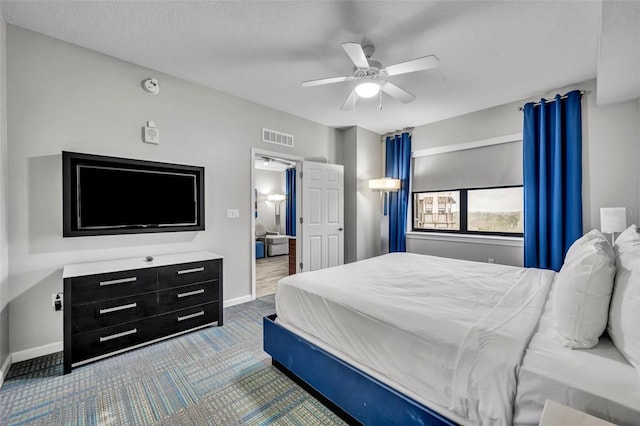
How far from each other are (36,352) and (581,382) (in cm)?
359

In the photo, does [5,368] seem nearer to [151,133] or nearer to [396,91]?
[151,133]

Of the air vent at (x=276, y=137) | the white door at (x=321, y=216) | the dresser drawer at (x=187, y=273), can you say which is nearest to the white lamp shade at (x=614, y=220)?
the white door at (x=321, y=216)

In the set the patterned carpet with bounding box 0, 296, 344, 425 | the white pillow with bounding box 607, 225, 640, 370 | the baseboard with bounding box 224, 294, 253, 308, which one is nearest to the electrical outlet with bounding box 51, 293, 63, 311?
the patterned carpet with bounding box 0, 296, 344, 425

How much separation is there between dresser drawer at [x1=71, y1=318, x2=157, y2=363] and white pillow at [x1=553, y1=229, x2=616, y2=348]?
291 centimetres

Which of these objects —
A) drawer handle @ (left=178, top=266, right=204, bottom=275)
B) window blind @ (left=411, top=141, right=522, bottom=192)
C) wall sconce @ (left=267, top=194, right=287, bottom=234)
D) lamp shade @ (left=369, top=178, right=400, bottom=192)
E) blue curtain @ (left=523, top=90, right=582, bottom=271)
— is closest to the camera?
drawer handle @ (left=178, top=266, right=204, bottom=275)

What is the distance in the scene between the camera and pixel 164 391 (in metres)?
1.88

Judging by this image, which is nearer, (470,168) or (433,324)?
(433,324)

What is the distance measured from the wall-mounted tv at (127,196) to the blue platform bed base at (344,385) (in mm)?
1674

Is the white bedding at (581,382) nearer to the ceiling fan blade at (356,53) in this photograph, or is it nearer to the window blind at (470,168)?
the ceiling fan blade at (356,53)

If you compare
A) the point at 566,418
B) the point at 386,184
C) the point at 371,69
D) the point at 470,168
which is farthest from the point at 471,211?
the point at 566,418

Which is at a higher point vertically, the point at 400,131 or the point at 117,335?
the point at 400,131

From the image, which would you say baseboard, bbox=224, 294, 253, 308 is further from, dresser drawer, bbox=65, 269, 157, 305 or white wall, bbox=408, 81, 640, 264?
white wall, bbox=408, 81, 640, 264

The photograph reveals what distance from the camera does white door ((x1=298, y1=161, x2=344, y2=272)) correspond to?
4.25 m

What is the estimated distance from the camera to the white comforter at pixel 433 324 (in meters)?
1.11
